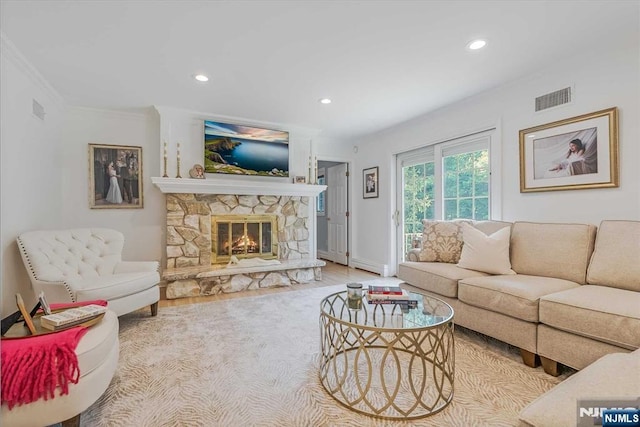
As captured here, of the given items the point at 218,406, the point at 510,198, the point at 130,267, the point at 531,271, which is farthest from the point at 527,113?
the point at 130,267

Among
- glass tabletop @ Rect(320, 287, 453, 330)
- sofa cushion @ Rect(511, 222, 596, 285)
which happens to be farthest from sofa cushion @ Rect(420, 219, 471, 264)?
glass tabletop @ Rect(320, 287, 453, 330)

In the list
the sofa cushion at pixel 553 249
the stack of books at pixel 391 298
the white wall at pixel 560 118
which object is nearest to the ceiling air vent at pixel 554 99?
the white wall at pixel 560 118

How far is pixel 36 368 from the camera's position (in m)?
1.23

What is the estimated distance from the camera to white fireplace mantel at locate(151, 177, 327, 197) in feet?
12.5

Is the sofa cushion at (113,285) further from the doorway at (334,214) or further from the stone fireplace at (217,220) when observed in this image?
the doorway at (334,214)

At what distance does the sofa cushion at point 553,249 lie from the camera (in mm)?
2271

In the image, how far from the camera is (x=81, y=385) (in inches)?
52.1

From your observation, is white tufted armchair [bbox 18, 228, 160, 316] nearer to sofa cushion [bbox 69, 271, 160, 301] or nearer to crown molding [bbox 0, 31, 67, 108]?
sofa cushion [bbox 69, 271, 160, 301]

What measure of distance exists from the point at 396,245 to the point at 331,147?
2.08 m

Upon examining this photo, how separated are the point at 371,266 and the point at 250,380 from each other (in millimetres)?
3536

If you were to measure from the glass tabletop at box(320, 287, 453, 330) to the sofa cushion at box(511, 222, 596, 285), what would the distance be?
105cm

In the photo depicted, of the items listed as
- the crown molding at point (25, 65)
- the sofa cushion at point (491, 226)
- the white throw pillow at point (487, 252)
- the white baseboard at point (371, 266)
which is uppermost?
the crown molding at point (25, 65)

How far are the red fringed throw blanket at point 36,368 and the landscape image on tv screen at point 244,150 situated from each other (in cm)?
300

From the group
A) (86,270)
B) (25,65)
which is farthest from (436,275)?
(25,65)
